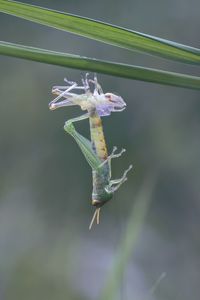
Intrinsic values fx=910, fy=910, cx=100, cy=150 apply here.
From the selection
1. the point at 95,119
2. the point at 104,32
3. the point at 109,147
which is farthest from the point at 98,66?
the point at 109,147

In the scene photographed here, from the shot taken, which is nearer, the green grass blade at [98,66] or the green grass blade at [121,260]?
the green grass blade at [98,66]

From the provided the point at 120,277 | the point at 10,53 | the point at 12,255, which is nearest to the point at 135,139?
the point at 12,255

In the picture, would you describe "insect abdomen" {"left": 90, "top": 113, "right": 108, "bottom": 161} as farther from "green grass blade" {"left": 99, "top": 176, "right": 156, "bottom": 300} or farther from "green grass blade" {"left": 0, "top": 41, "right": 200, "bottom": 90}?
"green grass blade" {"left": 0, "top": 41, "right": 200, "bottom": 90}

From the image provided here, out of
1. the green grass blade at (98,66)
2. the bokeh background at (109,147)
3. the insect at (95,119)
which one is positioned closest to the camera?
the green grass blade at (98,66)

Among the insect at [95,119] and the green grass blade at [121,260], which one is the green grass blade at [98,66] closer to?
the insect at [95,119]

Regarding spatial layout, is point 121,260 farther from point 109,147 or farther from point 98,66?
point 109,147

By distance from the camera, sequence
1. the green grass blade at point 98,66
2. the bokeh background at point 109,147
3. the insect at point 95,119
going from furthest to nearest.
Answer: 1. the bokeh background at point 109,147
2. the insect at point 95,119
3. the green grass blade at point 98,66

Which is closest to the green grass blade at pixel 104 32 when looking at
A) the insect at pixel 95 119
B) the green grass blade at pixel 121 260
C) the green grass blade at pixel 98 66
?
the green grass blade at pixel 98 66
